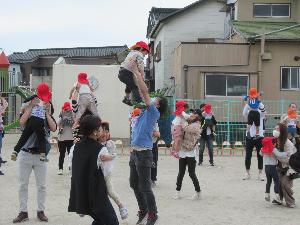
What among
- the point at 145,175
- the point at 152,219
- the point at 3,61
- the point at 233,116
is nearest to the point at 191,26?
the point at 233,116

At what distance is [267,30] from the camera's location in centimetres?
2578

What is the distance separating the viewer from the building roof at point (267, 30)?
2412 centimetres

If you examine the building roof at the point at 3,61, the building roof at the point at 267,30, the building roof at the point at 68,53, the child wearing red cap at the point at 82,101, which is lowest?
the child wearing red cap at the point at 82,101

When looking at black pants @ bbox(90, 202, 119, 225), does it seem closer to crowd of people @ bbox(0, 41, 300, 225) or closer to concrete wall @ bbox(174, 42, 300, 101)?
crowd of people @ bbox(0, 41, 300, 225)

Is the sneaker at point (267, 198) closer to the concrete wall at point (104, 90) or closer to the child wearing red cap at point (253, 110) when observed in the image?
the child wearing red cap at point (253, 110)

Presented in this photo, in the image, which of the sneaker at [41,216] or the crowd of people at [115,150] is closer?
the crowd of people at [115,150]

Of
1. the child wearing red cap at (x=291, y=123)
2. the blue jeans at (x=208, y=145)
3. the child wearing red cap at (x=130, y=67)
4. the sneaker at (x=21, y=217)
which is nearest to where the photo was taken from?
the child wearing red cap at (x=130, y=67)

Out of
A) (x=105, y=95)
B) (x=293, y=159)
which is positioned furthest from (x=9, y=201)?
(x=105, y=95)

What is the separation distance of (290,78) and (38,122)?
62.0ft

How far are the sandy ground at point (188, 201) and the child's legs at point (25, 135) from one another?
3.53 feet

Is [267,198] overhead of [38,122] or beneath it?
beneath


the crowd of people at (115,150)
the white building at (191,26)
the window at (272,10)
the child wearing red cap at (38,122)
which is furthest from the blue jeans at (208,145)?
the white building at (191,26)

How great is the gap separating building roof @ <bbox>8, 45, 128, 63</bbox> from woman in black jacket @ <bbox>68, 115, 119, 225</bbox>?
3793 centimetres

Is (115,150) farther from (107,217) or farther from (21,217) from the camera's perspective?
(107,217)
